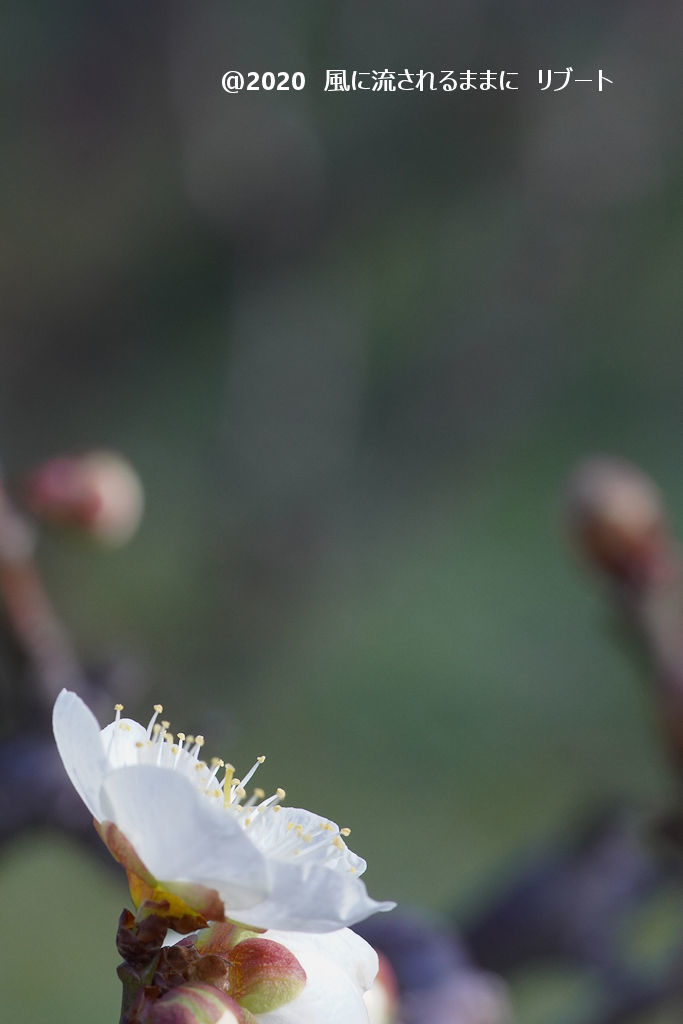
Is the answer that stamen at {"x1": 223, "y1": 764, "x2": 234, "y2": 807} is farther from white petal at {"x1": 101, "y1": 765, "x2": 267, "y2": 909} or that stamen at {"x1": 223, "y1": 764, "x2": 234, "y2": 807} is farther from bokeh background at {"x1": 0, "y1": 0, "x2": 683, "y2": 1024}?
bokeh background at {"x1": 0, "y1": 0, "x2": 683, "y2": 1024}

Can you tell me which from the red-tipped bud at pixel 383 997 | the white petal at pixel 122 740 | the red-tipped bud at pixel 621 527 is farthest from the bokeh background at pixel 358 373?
the white petal at pixel 122 740

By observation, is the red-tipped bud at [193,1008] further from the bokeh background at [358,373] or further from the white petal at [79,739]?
the bokeh background at [358,373]

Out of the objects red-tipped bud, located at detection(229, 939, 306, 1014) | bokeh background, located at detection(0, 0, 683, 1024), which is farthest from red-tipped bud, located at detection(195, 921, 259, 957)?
bokeh background, located at detection(0, 0, 683, 1024)

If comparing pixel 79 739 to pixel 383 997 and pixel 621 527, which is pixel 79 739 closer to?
pixel 383 997

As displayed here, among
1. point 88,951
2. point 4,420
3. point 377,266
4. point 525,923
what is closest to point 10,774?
point 525,923

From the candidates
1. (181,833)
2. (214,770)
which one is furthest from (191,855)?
(214,770)

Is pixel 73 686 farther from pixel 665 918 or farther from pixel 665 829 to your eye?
pixel 665 918

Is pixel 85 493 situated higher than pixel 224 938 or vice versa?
pixel 85 493
